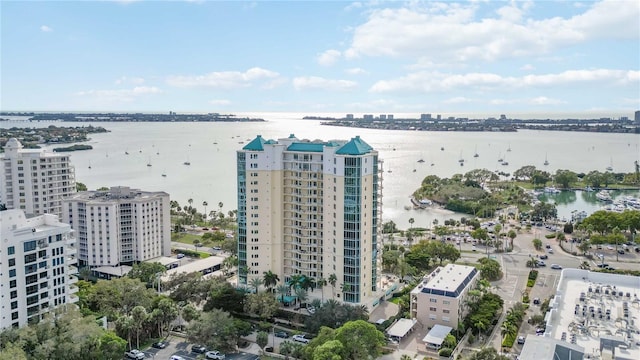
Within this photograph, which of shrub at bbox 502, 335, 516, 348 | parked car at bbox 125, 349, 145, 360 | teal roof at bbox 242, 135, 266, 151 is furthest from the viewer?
teal roof at bbox 242, 135, 266, 151

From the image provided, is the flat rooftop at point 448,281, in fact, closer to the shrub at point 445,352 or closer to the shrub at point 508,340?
the shrub at point 508,340

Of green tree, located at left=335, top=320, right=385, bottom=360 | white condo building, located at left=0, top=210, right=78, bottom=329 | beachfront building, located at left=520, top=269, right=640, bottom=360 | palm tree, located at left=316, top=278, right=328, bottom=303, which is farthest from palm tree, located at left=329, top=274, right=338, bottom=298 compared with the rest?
white condo building, located at left=0, top=210, right=78, bottom=329

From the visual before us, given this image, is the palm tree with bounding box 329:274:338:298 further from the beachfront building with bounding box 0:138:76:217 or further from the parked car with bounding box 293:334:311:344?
the beachfront building with bounding box 0:138:76:217

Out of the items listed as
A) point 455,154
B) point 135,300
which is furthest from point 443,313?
point 455,154

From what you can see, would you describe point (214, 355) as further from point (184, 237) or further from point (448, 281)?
point (184, 237)

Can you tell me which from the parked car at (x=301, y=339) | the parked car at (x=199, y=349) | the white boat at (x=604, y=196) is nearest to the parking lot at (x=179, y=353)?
the parked car at (x=199, y=349)

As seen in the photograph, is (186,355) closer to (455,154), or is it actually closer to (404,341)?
(404,341)
